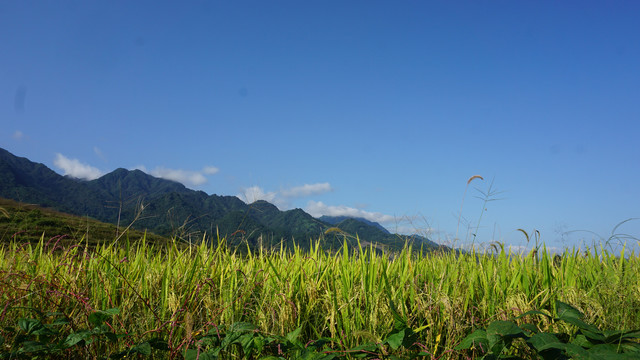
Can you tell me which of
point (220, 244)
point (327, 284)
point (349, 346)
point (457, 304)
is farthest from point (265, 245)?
point (457, 304)

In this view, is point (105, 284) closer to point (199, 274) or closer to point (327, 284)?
point (199, 274)

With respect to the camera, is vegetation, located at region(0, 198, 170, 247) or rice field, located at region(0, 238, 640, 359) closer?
rice field, located at region(0, 238, 640, 359)

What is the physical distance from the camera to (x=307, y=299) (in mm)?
3352

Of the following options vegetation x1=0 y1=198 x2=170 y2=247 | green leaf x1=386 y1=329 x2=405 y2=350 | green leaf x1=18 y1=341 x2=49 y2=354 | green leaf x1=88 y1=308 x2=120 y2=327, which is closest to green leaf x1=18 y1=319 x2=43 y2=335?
green leaf x1=18 y1=341 x2=49 y2=354

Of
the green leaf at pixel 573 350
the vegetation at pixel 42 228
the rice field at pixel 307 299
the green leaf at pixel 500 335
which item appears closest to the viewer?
the green leaf at pixel 573 350

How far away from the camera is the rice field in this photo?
2.79 meters

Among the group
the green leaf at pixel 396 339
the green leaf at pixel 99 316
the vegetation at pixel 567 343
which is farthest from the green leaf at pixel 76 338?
the vegetation at pixel 567 343

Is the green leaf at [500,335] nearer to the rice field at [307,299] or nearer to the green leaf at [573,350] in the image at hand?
the green leaf at [573,350]

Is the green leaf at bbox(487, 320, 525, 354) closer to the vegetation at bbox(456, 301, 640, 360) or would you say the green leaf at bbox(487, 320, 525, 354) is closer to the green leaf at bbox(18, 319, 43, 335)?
the vegetation at bbox(456, 301, 640, 360)

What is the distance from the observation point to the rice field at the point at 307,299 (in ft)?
9.14

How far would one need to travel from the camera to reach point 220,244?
4.08 metres

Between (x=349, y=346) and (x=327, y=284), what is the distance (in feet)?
2.34

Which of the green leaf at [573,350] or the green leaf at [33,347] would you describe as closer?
the green leaf at [573,350]

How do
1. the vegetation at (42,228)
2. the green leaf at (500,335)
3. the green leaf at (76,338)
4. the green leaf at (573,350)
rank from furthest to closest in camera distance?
the vegetation at (42,228) → the green leaf at (76,338) → the green leaf at (500,335) → the green leaf at (573,350)
